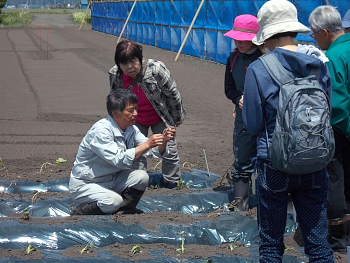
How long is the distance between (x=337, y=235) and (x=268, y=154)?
1.39 metres

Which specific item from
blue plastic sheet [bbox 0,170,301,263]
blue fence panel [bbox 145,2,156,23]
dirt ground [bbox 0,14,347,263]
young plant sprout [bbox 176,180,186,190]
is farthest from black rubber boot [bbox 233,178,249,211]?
blue fence panel [bbox 145,2,156,23]

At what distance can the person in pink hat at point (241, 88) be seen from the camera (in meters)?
4.55

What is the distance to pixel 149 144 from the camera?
14.9ft

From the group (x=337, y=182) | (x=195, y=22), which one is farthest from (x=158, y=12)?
(x=337, y=182)

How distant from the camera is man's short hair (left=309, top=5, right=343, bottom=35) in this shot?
12.6ft

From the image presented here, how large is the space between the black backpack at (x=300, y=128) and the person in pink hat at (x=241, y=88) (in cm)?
162

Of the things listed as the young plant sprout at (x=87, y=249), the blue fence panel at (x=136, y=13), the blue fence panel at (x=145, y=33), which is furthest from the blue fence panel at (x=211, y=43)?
the young plant sprout at (x=87, y=249)

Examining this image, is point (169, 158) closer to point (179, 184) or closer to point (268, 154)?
point (179, 184)

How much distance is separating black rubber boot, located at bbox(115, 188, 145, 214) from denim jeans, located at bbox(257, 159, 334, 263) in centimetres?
180

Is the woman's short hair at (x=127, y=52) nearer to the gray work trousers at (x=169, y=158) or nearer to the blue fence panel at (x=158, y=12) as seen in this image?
the gray work trousers at (x=169, y=158)

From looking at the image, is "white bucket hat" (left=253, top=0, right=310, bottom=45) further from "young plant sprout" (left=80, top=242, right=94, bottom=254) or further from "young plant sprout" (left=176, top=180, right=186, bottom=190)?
"young plant sprout" (left=176, top=180, right=186, bottom=190)

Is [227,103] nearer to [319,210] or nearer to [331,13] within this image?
[331,13]

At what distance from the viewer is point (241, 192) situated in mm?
4840

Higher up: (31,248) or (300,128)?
(300,128)
